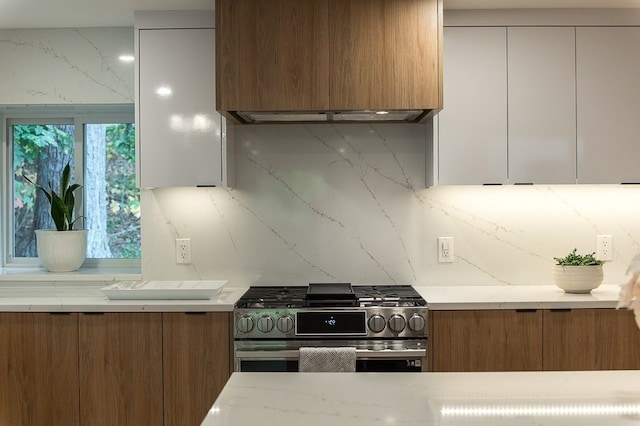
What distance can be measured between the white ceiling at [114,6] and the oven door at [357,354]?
1753mm

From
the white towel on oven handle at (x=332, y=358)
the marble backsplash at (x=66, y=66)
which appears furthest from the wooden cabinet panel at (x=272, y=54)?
the white towel on oven handle at (x=332, y=358)

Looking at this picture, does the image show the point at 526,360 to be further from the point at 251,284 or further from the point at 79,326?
the point at 79,326

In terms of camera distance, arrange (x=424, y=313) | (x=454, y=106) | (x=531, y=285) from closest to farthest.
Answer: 1. (x=424, y=313)
2. (x=454, y=106)
3. (x=531, y=285)

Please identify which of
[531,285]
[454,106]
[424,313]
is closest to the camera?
[424,313]

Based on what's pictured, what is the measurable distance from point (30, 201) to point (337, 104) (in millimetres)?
2146

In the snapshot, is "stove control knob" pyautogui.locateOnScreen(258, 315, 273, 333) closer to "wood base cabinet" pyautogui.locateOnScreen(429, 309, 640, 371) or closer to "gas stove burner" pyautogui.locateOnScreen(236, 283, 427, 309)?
"gas stove burner" pyautogui.locateOnScreen(236, 283, 427, 309)

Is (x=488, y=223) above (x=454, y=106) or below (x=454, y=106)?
below

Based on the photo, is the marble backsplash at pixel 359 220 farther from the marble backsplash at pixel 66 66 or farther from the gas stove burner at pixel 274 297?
the marble backsplash at pixel 66 66

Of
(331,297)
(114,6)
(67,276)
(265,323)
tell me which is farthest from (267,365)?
(114,6)

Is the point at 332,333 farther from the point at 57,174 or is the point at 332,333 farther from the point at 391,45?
the point at 57,174

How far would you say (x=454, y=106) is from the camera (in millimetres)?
3084

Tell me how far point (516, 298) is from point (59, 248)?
257 centimetres

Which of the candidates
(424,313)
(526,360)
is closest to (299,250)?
(424,313)

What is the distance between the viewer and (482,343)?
9.32 feet
